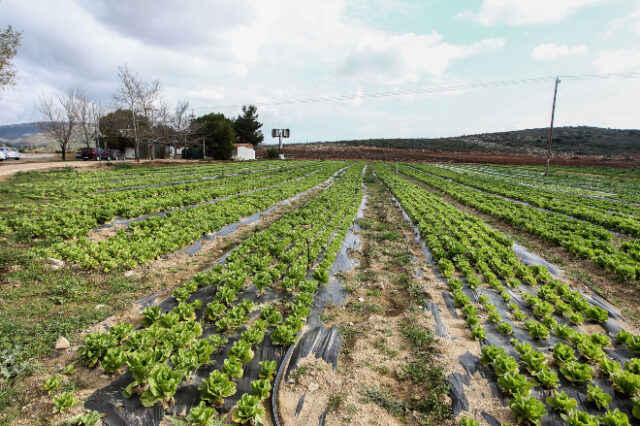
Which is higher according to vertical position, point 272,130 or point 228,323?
point 272,130

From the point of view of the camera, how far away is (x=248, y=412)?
3.28m

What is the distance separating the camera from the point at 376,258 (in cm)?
900

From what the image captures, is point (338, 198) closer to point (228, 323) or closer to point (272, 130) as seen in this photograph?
point (228, 323)

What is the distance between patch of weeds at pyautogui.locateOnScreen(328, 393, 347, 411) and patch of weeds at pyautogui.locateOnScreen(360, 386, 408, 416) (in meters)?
0.26

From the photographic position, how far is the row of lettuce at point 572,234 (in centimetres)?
801

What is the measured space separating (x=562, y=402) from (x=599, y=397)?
1.84ft

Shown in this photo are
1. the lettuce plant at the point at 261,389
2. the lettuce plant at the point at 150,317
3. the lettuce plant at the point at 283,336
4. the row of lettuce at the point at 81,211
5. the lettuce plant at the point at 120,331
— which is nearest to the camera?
the lettuce plant at the point at 261,389

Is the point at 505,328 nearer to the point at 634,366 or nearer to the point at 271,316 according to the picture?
the point at 634,366

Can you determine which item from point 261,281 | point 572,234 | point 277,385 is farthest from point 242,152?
point 277,385

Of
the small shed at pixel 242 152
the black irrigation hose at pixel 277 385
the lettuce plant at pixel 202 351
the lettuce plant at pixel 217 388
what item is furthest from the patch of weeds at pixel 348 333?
the small shed at pixel 242 152

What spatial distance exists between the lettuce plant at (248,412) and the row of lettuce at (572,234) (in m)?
9.37

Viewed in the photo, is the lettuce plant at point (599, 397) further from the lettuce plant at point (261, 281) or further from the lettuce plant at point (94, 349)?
the lettuce plant at point (94, 349)

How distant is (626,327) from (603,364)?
234 cm

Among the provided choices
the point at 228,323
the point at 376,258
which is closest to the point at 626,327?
the point at 376,258
